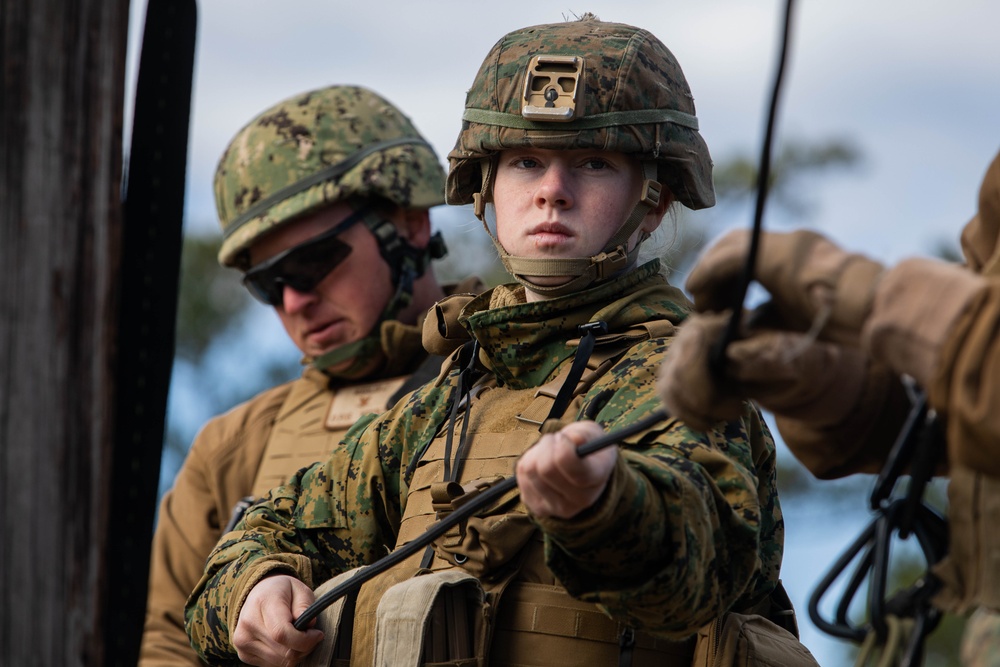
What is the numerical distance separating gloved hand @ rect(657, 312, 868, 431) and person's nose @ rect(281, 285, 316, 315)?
445 centimetres

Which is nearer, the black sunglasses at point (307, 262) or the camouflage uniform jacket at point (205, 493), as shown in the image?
the black sunglasses at point (307, 262)

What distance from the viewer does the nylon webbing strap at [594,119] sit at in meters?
4.58

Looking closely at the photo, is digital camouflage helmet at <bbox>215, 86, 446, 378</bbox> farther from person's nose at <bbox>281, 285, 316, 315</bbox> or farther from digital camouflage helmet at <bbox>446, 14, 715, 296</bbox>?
digital camouflage helmet at <bbox>446, 14, 715, 296</bbox>

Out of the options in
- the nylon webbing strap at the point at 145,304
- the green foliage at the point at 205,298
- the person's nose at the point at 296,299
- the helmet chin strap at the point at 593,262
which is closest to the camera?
the nylon webbing strap at the point at 145,304

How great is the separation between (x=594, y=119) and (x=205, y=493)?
3.96m

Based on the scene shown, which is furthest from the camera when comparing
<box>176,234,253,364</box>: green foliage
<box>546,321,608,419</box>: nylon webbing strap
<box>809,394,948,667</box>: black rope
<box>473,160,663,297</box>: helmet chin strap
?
<box>176,234,253,364</box>: green foliage

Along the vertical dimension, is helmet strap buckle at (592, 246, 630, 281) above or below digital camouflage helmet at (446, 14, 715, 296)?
below

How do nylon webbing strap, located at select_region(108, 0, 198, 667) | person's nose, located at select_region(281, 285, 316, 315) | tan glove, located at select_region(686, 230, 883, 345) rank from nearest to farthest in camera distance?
tan glove, located at select_region(686, 230, 883, 345) < nylon webbing strap, located at select_region(108, 0, 198, 667) < person's nose, located at select_region(281, 285, 316, 315)

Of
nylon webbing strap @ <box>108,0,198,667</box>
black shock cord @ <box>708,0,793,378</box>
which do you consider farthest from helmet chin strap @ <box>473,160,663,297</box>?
black shock cord @ <box>708,0,793,378</box>

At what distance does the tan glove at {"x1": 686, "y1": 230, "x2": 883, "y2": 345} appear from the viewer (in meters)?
2.87

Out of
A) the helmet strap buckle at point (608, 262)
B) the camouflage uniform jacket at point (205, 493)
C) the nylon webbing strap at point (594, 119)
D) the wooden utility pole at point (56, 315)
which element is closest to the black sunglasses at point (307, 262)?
the camouflage uniform jacket at point (205, 493)

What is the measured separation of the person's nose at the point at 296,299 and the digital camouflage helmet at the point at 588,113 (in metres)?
2.50

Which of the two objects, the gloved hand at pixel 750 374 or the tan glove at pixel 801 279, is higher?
the tan glove at pixel 801 279

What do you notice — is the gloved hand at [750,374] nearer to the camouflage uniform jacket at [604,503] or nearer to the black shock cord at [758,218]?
the black shock cord at [758,218]
